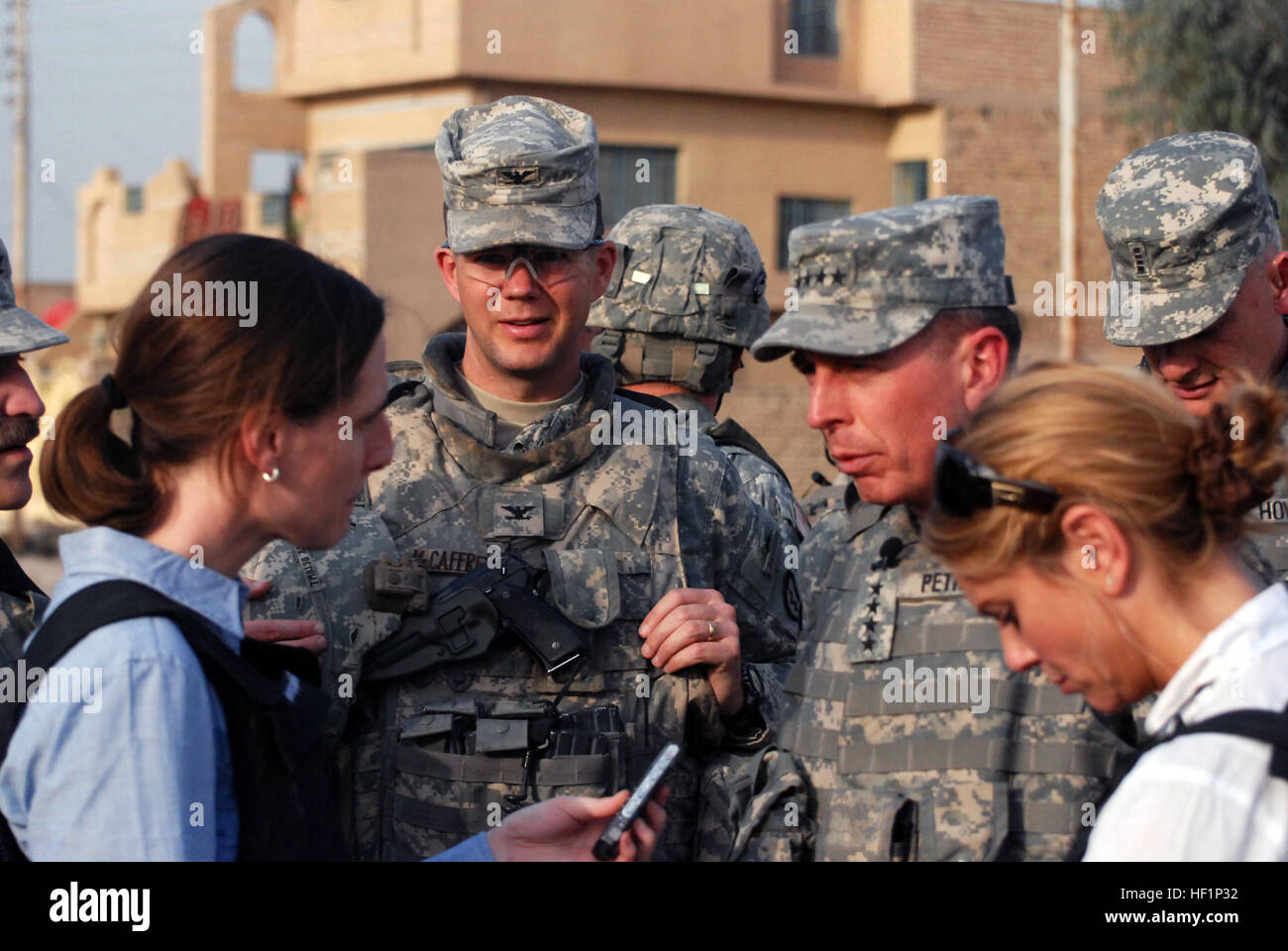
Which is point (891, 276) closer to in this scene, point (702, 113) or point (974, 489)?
point (974, 489)

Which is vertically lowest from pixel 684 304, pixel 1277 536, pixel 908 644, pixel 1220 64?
pixel 908 644

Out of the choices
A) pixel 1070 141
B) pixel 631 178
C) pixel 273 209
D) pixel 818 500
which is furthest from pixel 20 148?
pixel 818 500

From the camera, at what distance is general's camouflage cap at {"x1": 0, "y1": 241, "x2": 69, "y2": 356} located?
3.62 metres

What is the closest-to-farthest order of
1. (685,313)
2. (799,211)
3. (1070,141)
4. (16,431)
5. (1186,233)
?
(1186,233), (16,431), (685,313), (1070,141), (799,211)

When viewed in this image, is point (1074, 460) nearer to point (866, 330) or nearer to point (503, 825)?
point (866, 330)

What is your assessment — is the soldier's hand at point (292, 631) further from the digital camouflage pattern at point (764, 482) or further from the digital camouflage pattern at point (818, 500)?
the digital camouflage pattern at point (818, 500)

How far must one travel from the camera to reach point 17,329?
3.70m

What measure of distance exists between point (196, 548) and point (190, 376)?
248 millimetres

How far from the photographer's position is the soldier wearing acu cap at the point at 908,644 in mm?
2618

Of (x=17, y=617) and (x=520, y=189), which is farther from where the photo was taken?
(x=520, y=189)

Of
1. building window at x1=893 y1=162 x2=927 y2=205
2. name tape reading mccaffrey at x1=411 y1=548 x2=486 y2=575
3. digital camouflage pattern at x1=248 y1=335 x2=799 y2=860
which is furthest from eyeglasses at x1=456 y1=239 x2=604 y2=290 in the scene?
building window at x1=893 y1=162 x2=927 y2=205

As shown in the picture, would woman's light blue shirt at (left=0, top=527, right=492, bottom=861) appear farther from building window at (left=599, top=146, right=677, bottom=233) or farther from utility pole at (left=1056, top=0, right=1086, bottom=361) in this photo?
building window at (left=599, top=146, right=677, bottom=233)

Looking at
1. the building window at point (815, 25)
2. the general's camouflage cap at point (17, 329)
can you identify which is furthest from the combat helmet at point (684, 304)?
the building window at point (815, 25)

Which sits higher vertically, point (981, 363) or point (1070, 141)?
point (1070, 141)
